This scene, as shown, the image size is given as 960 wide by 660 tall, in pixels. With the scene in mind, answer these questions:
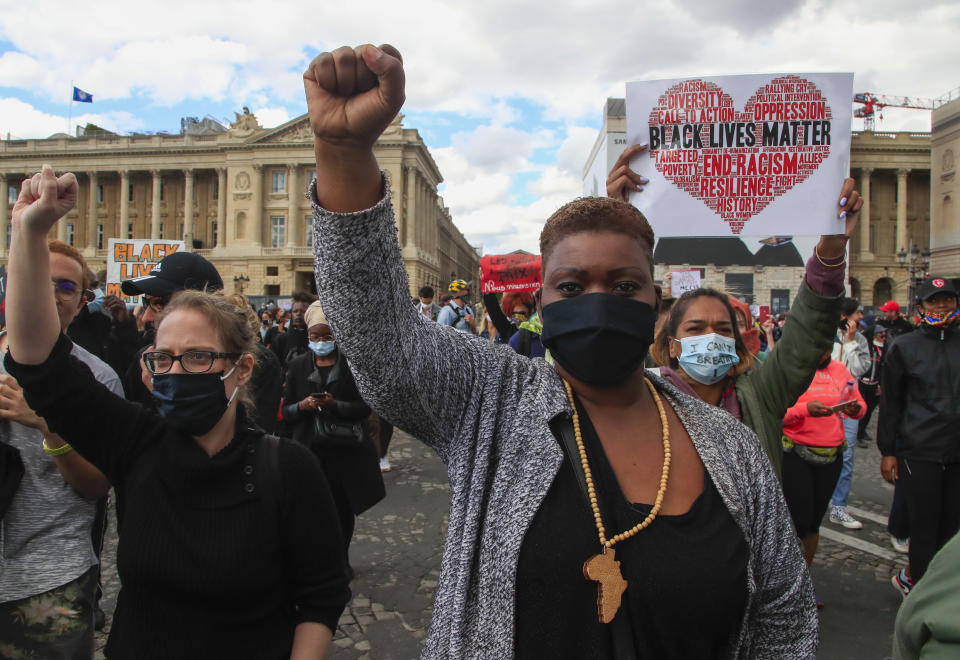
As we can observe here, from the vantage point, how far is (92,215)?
58438 millimetres

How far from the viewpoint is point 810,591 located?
145 centimetres

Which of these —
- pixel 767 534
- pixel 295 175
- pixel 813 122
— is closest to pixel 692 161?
pixel 813 122

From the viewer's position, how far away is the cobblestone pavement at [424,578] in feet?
11.4

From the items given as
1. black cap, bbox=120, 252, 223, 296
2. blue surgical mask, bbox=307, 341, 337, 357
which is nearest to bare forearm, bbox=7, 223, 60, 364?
Answer: black cap, bbox=120, 252, 223, 296

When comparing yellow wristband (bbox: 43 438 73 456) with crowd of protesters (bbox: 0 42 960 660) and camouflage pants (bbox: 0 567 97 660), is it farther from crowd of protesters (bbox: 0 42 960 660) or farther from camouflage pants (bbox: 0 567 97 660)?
camouflage pants (bbox: 0 567 97 660)

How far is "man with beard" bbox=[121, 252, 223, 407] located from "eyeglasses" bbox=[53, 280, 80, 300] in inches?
16.8

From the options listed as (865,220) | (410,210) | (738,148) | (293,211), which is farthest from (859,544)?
(865,220)

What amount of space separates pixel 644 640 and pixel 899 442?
3.84 meters

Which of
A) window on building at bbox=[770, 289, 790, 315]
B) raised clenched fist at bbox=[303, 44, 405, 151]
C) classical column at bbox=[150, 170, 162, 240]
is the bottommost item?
raised clenched fist at bbox=[303, 44, 405, 151]

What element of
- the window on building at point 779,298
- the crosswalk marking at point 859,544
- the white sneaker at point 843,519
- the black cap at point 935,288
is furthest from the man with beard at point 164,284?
the window on building at point 779,298

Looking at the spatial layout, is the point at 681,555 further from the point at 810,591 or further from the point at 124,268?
the point at 124,268

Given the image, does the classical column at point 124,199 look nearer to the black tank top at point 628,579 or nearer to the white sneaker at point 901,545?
the white sneaker at point 901,545

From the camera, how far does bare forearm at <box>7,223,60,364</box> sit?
162 centimetres

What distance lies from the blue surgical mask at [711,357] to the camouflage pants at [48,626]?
2530mm
